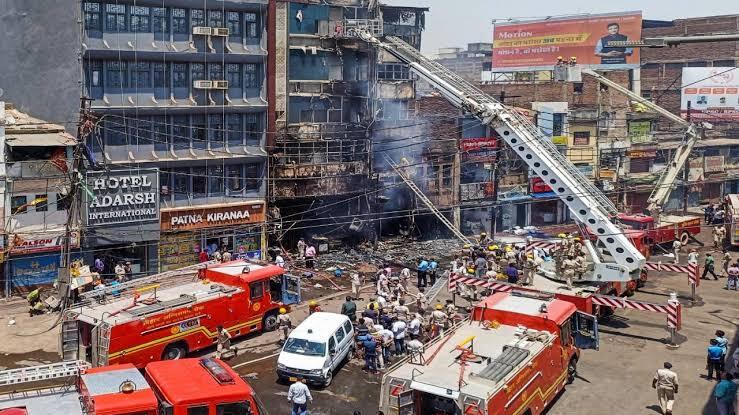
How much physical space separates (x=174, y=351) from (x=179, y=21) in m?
18.5

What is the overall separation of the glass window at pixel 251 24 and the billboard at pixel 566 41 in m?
38.8

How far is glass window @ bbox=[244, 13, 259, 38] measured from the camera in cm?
3684

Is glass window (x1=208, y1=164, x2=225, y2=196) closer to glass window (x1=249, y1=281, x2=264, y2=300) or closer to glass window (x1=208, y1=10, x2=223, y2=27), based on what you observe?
glass window (x1=208, y1=10, x2=223, y2=27)

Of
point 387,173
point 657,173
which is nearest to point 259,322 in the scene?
point 387,173

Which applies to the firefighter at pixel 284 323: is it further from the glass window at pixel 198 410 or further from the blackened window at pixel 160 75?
the blackened window at pixel 160 75

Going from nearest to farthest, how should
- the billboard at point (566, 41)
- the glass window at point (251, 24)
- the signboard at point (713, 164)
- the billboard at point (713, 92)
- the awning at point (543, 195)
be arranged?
the glass window at point (251, 24), the awning at point (543, 195), the signboard at point (713, 164), the billboard at point (713, 92), the billboard at point (566, 41)

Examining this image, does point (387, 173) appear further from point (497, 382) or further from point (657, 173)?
point (497, 382)

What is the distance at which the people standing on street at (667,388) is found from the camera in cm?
1917

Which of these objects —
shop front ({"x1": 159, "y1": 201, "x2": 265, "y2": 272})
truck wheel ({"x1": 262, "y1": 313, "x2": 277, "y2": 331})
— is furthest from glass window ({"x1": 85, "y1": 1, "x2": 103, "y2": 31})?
truck wheel ({"x1": 262, "y1": 313, "x2": 277, "y2": 331})

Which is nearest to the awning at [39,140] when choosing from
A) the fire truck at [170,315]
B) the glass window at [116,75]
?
the glass window at [116,75]

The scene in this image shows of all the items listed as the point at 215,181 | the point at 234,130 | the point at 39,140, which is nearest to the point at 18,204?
the point at 39,140

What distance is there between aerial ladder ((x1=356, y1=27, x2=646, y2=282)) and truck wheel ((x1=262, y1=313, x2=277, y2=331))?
11.9m

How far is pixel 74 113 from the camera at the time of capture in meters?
33.0

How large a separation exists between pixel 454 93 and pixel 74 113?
671 inches
